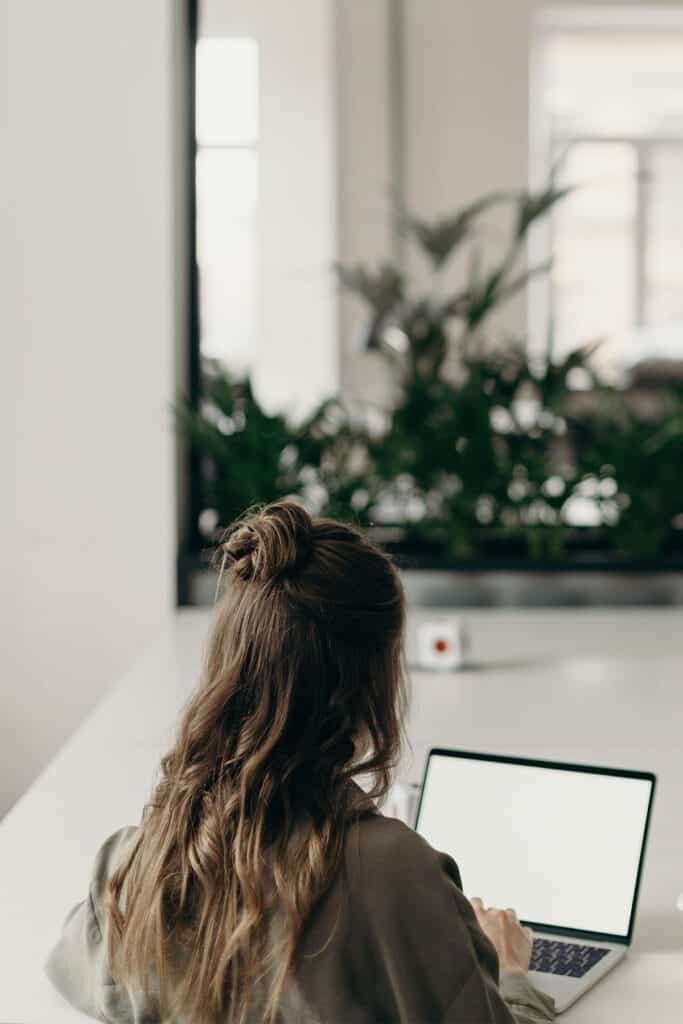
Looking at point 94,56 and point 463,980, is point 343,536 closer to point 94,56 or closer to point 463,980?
point 463,980

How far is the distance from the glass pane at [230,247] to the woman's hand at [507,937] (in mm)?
3379

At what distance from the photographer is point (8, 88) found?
3156 millimetres

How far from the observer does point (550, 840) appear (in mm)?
1468

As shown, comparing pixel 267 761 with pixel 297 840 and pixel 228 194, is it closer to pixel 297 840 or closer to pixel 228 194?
pixel 297 840

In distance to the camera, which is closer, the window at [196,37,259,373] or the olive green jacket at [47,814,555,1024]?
the olive green jacket at [47,814,555,1024]

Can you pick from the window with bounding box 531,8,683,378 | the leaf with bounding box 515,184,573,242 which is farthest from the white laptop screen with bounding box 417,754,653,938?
the window with bounding box 531,8,683,378

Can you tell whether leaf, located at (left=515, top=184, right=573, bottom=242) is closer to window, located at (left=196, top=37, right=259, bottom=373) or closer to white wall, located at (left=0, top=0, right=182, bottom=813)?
white wall, located at (left=0, top=0, right=182, bottom=813)

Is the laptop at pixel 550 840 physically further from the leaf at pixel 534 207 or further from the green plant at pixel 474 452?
the leaf at pixel 534 207

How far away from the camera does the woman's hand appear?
4.08ft

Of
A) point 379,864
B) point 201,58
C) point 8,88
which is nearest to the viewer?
point 379,864

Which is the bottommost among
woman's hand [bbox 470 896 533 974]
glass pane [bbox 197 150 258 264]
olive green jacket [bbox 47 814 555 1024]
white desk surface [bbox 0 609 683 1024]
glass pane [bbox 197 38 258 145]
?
white desk surface [bbox 0 609 683 1024]

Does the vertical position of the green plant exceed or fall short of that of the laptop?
it exceeds it

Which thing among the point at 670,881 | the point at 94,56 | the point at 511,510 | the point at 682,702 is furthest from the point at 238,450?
the point at 670,881

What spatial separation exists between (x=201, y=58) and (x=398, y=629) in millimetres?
2705
